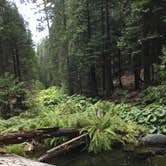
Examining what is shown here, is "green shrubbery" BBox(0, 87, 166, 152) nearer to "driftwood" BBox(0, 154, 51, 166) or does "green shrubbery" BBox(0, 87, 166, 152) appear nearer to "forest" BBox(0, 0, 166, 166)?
"forest" BBox(0, 0, 166, 166)

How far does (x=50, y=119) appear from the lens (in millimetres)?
11203

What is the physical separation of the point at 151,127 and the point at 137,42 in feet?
23.3

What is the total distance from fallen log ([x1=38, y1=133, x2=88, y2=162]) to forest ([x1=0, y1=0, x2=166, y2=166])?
1.1 inches

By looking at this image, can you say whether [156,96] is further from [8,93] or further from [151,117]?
[8,93]

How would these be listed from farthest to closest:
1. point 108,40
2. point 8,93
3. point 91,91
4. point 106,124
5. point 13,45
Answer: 1. point 13,45
2. point 91,91
3. point 108,40
4. point 8,93
5. point 106,124

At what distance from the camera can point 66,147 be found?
915 cm

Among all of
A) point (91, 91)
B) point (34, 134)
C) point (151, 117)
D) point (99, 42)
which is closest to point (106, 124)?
point (151, 117)

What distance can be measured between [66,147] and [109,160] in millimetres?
1294

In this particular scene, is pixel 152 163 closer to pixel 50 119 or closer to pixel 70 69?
pixel 50 119

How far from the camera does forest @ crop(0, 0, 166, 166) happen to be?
9414 millimetres

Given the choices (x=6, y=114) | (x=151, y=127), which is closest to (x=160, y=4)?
(x=151, y=127)

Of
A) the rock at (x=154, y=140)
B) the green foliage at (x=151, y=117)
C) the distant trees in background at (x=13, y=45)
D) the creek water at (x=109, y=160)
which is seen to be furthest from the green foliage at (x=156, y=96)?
the distant trees in background at (x=13, y=45)

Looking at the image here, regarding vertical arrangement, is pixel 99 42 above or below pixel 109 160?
above

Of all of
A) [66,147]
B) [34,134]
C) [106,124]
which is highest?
[34,134]
